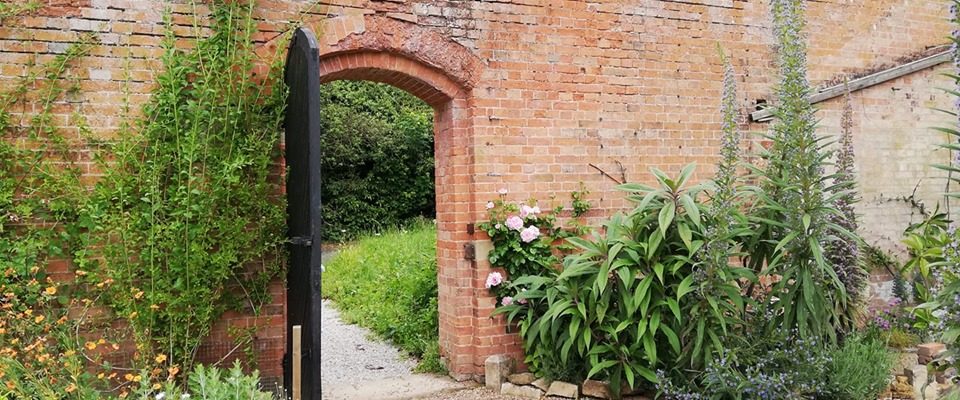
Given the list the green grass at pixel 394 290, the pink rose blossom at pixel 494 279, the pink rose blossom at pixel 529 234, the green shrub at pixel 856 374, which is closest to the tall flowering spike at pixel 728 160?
the green shrub at pixel 856 374

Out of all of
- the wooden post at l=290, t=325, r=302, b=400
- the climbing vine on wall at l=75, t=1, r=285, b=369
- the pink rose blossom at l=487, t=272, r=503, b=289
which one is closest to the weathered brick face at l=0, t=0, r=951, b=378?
the pink rose blossom at l=487, t=272, r=503, b=289

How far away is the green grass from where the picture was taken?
7141 millimetres

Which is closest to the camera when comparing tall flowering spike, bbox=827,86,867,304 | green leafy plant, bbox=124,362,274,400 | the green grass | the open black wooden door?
green leafy plant, bbox=124,362,274,400

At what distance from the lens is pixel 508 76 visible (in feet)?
18.9

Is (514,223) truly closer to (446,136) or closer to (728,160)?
(446,136)

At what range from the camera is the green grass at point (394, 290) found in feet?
23.4

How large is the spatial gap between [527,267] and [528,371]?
2.87 feet

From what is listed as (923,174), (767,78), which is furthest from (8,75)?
(923,174)

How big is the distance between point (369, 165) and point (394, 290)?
375 inches

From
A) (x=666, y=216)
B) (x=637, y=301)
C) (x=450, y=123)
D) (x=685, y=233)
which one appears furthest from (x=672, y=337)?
(x=450, y=123)

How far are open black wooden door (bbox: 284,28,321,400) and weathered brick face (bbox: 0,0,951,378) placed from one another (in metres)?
0.50

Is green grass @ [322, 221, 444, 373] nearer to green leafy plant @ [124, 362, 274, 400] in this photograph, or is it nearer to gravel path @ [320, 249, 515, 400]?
gravel path @ [320, 249, 515, 400]

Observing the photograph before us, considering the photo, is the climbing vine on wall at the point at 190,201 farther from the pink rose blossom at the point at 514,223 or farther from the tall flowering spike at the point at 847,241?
the tall flowering spike at the point at 847,241

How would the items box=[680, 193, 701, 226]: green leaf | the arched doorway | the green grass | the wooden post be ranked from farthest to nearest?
the green grass < the arched doorway < box=[680, 193, 701, 226]: green leaf < the wooden post
